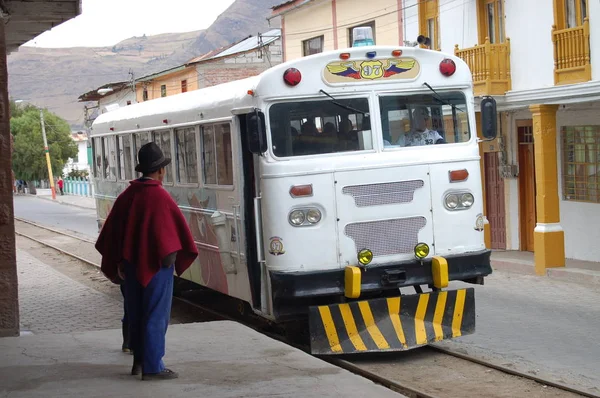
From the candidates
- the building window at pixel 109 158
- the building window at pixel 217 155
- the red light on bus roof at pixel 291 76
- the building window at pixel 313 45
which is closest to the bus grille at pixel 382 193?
the red light on bus roof at pixel 291 76

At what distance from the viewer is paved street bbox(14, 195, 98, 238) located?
36.2 meters

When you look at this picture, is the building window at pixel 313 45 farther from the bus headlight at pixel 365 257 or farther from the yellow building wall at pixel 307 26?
the bus headlight at pixel 365 257

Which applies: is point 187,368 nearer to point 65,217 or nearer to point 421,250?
point 421,250

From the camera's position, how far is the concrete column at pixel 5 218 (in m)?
9.07

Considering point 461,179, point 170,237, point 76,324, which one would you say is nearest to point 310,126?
point 461,179

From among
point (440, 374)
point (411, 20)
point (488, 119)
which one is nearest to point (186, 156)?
point (488, 119)

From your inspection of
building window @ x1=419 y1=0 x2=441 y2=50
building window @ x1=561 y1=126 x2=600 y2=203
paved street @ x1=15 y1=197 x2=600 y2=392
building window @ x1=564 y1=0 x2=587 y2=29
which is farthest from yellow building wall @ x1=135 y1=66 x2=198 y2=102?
paved street @ x1=15 y1=197 x2=600 y2=392

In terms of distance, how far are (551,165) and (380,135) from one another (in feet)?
29.7

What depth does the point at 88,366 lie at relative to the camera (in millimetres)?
7941

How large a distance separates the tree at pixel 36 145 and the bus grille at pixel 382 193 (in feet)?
236

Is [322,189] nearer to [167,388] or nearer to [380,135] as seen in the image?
[380,135]

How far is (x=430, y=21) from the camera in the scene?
2261 centimetres

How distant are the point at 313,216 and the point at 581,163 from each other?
10834 millimetres

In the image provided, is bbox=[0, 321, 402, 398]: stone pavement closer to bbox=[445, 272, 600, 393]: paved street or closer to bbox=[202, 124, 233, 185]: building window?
bbox=[202, 124, 233, 185]: building window
